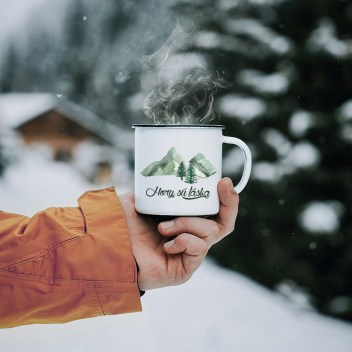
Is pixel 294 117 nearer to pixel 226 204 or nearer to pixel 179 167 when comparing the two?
pixel 226 204

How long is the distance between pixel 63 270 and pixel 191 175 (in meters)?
0.29

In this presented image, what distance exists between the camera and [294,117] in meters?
3.51

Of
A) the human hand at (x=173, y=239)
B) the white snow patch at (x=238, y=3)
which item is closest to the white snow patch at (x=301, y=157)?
the white snow patch at (x=238, y=3)

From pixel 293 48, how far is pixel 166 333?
6.32ft

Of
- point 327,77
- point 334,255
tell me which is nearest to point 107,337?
point 334,255

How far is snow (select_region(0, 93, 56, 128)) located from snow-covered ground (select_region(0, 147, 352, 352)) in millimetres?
254

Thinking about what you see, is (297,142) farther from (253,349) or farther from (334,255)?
(253,349)

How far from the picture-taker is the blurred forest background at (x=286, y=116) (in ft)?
11.1

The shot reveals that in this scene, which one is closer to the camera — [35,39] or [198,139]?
[198,139]

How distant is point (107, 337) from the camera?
3131mm

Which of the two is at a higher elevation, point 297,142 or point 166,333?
point 297,142

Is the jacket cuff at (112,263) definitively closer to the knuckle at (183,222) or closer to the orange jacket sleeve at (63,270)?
the orange jacket sleeve at (63,270)

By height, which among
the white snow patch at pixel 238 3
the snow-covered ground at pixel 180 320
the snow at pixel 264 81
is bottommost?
the snow-covered ground at pixel 180 320

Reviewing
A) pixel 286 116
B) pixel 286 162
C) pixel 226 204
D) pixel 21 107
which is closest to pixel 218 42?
pixel 286 116
